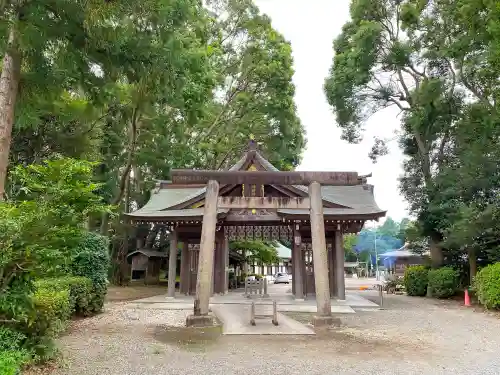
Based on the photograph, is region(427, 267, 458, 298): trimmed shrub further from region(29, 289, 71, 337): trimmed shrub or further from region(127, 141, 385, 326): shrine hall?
region(29, 289, 71, 337): trimmed shrub

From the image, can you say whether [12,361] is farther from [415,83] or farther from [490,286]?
[415,83]

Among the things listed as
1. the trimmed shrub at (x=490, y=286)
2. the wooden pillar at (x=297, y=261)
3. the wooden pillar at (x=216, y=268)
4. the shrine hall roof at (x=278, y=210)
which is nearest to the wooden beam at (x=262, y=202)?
the shrine hall roof at (x=278, y=210)

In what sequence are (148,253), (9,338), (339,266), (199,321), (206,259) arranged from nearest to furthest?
(9,338)
(199,321)
(206,259)
(339,266)
(148,253)

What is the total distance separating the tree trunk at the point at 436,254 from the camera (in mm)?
18016

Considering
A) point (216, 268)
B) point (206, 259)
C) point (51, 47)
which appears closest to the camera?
point (51, 47)

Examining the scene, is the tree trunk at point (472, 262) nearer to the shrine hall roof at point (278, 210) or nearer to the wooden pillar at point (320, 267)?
the shrine hall roof at point (278, 210)

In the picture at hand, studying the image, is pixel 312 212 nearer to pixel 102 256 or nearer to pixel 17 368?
pixel 102 256

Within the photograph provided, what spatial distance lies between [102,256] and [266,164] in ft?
23.5

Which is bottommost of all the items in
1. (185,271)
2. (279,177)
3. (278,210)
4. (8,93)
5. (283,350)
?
(283,350)

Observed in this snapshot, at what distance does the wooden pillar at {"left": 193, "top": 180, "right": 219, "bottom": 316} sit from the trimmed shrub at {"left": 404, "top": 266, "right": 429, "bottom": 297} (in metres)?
13.7

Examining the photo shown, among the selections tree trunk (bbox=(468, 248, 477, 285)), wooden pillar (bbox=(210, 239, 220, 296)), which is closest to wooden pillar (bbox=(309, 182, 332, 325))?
wooden pillar (bbox=(210, 239, 220, 296))

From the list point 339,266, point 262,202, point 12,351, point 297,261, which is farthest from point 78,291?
point 339,266

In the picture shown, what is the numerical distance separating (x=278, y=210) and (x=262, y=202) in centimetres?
560

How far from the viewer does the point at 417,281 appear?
18609 millimetres
